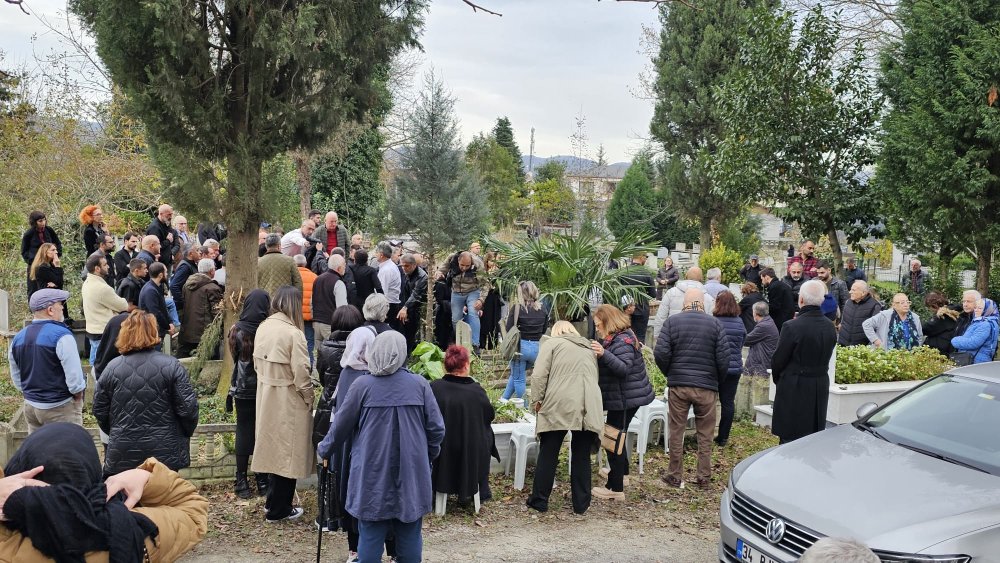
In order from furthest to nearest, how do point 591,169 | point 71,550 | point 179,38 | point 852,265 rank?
point 591,169, point 852,265, point 179,38, point 71,550

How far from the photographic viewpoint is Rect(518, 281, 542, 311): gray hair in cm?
845

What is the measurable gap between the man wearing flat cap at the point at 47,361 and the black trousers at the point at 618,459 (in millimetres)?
4487

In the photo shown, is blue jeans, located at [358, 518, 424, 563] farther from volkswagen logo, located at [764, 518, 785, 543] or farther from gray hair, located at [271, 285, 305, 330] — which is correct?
volkswagen logo, located at [764, 518, 785, 543]

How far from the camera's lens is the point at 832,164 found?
1641 centimetres

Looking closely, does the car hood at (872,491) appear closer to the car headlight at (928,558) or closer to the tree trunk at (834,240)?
the car headlight at (928,558)

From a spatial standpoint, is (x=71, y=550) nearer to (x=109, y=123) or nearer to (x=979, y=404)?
(x=979, y=404)

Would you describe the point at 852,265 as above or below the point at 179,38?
below

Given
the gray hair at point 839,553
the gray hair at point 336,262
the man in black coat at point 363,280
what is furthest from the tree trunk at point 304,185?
the gray hair at point 839,553

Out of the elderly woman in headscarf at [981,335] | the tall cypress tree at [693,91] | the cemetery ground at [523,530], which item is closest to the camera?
the cemetery ground at [523,530]

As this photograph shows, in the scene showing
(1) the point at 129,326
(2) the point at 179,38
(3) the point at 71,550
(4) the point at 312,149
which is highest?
(2) the point at 179,38

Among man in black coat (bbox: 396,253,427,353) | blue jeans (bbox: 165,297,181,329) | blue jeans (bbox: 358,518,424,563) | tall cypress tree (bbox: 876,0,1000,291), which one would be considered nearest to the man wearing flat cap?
blue jeans (bbox: 358,518,424,563)

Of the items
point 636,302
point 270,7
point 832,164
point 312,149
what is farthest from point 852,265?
point 270,7

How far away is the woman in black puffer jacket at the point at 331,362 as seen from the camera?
19.4ft

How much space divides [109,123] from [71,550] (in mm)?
18329
